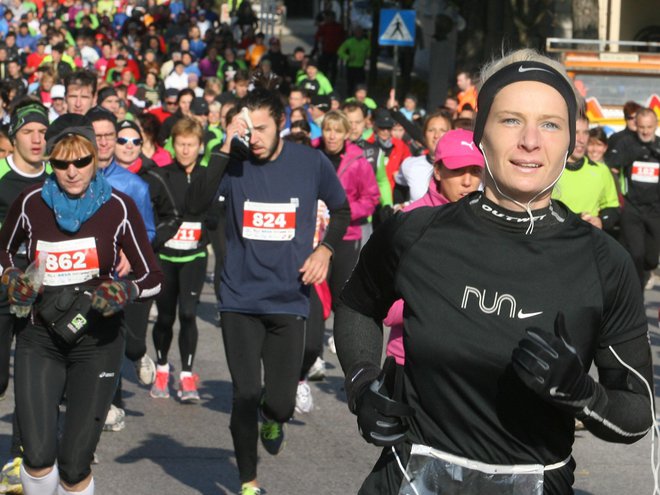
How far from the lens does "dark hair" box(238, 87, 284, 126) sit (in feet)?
23.2

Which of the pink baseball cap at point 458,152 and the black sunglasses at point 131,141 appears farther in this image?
the black sunglasses at point 131,141

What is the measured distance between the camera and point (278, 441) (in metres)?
7.56

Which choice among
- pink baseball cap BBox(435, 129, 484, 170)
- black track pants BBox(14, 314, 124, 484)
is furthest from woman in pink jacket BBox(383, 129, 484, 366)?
black track pants BBox(14, 314, 124, 484)

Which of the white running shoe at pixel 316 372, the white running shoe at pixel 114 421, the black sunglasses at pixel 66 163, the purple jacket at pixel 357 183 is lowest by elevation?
the white running shoe at pixel 316 372

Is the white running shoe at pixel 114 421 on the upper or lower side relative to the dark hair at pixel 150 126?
Answer: lower

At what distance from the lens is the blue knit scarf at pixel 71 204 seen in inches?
240

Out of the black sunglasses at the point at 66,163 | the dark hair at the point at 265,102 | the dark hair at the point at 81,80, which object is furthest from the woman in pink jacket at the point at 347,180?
the black sunglasses at the point at 66,163

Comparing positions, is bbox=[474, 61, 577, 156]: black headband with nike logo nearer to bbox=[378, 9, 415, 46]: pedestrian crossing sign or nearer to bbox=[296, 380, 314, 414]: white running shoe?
bbox=[296, 380, 314, 414]: white running shoe

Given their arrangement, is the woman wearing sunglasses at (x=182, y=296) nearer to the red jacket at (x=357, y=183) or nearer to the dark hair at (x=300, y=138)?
the red jacket at (x=357, y=183)

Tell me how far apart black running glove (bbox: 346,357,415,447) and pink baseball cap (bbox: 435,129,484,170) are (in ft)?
7.01

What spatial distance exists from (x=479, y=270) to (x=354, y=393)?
18.0 inches

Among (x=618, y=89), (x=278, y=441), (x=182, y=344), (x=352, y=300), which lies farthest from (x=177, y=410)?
(x=618, y=89)

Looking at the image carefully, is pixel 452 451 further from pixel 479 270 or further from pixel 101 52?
pixel 101 52

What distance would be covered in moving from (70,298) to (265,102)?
1.64 meters
